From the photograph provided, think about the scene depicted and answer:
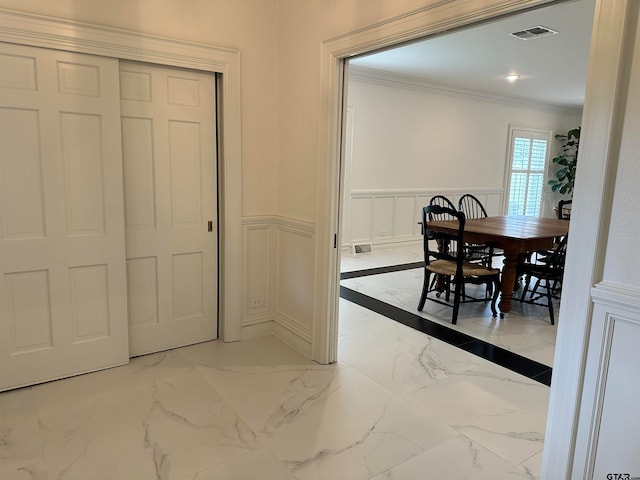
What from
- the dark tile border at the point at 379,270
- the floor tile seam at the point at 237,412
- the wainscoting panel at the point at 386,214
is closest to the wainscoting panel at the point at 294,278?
the floor tile seam at the point at 237,412

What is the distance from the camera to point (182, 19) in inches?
113

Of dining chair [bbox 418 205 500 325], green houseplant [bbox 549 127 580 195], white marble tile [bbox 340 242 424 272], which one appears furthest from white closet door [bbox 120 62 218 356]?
green houseplant [bbox 549 127 580 195]

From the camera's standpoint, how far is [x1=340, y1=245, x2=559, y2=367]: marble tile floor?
11.4 feet

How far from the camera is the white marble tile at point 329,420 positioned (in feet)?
6.73

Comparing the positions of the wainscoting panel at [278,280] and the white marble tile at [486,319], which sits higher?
the wainscoting panel at [278,280]

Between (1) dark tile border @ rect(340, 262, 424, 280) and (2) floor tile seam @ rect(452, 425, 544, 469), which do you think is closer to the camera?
(2) floor tile seam @ rect(452, 425, 544, 469)

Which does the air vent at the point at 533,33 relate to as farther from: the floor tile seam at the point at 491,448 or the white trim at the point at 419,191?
the floor tile seam at the point at 491,448

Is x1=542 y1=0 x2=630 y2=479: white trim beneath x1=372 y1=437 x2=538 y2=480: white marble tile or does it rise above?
A: above

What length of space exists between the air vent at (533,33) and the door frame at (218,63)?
9.54 ft

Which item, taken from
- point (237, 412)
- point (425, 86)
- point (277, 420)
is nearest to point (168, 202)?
point (237, 412)

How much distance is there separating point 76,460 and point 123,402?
0.49m

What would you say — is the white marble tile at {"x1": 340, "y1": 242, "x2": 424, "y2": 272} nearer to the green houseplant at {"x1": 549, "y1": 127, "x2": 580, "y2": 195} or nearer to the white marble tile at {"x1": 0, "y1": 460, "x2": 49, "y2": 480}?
the white marble tile at {"x1": 0, "y1": 460, "x2": 49, "y2": 480}

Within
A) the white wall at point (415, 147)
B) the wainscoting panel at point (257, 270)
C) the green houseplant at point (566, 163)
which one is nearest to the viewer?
the wainscoting panel at point (257, 270)

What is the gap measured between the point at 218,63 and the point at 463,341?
2746mm
